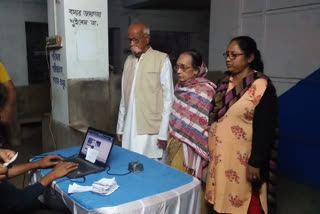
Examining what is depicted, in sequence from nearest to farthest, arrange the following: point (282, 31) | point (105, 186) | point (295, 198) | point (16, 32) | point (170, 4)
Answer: point (105, 186) → point (295, 198) → point (282, 31) → point (16, 32) → point (170, 4)

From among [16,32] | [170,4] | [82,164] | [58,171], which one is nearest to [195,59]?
[82,164]

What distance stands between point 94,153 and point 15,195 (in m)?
0.45

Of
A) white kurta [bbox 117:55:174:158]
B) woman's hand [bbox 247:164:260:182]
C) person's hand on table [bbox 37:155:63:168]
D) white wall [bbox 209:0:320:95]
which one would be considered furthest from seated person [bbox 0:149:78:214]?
white wall [bbox 209:0:320:95]

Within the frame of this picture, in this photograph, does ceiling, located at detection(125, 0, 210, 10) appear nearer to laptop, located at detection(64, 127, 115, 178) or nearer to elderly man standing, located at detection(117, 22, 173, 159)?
elderly man standing, located at detection(117, 22, 173, 159)

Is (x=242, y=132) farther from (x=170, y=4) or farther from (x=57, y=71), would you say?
(x=170, y=4)

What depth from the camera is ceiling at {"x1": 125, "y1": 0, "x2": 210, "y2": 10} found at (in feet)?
19.9

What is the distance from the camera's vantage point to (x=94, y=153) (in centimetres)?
173

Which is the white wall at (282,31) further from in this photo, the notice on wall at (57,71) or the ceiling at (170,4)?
the ceiling at (170,4)

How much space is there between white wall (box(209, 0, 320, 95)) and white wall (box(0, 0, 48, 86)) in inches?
131

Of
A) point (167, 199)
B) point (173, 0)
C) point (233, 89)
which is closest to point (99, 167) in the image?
point (167, 199)

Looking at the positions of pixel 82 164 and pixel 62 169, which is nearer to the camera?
pixel 62 169

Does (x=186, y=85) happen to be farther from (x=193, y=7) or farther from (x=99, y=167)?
(x=193, y=7)

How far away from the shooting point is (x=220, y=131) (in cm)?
182

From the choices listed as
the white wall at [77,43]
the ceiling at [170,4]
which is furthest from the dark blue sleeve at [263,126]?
the ceiling at [170,4]
